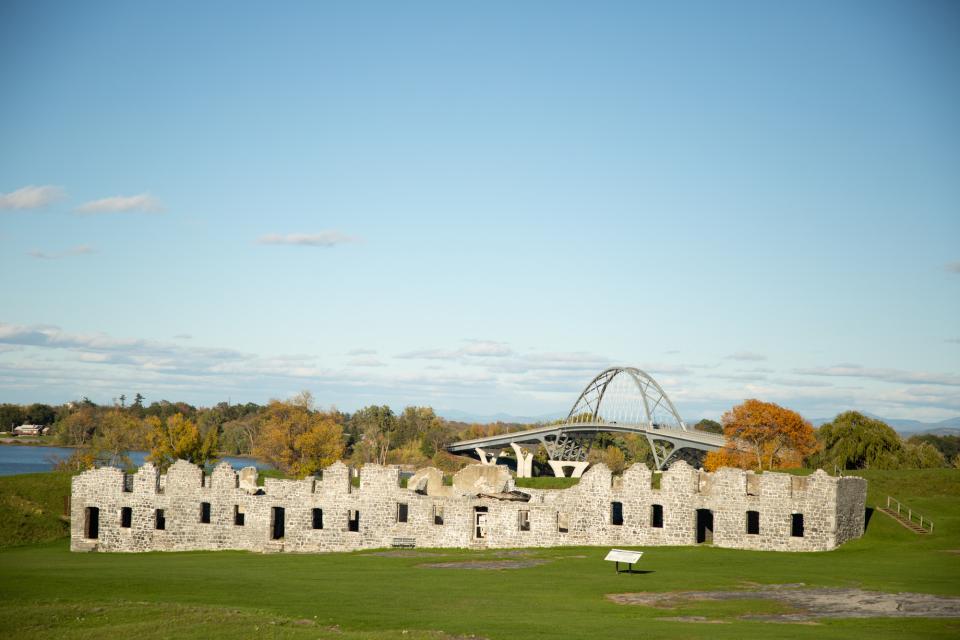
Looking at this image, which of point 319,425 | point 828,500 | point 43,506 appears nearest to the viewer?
point 828,500

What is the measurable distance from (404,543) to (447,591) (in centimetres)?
1704

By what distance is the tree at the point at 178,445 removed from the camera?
252ft

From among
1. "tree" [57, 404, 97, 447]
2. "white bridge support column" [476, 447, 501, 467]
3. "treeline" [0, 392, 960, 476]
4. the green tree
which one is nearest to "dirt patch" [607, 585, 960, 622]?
"treeline" [0, 392, 960, 476]

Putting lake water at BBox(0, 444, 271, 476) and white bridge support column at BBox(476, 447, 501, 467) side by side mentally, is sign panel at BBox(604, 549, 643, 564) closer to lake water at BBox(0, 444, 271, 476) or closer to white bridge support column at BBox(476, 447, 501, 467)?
lake water at BBox(0, 444, 271, 476)

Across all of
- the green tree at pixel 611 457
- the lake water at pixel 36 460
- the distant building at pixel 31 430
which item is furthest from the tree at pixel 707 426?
the distant building at pixel 31 430

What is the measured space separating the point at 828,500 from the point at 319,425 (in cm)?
5653

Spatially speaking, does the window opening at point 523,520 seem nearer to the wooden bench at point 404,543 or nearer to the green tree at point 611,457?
the wooden bench at point 404,543

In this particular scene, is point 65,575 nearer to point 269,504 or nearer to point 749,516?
point 269,504

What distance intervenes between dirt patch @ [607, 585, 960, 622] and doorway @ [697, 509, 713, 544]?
15.6 meters

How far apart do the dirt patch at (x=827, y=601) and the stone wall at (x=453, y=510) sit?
1298 centimetres

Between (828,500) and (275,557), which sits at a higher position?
(828,500)

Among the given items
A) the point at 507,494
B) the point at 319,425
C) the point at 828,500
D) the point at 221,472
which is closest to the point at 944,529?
the point at 828,500

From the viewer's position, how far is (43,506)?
187ft

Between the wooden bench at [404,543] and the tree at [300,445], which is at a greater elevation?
the tree at [300,445]
